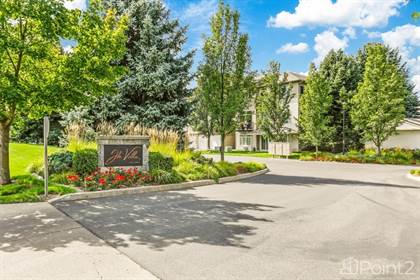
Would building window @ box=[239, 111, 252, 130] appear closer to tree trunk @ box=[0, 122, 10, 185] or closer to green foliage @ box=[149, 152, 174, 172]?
green foliage @ box=[149, 152, 174, 172]

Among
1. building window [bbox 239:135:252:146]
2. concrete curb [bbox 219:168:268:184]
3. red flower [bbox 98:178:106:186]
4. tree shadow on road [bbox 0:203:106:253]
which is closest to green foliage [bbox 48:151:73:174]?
red flower [bbox 98:178:106:186]

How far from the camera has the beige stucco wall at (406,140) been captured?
90.3 ft

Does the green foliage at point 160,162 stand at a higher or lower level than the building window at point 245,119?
lower

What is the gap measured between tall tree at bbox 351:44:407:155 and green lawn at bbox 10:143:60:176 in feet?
73.7

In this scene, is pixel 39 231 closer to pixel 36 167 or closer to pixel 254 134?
pixel 36 167

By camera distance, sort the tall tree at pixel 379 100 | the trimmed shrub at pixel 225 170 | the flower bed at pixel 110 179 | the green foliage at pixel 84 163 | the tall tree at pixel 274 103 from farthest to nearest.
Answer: the tall tree at pixel 274 103
the tall tree at pixel 379 100
the trimmed shrub at pixel 225 170
the green foliage at pixel 84 163
the flower bed at pixel 110 179

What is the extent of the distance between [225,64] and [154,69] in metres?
4.05

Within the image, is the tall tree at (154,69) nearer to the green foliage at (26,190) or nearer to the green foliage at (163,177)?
the green foliage at (163,177)

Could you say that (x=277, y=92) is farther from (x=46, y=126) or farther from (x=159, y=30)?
(x=46, y=126)

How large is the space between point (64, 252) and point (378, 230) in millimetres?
5683

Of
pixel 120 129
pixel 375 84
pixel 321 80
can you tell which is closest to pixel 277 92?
pixel 321 80

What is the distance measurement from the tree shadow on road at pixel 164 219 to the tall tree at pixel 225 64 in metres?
6.71

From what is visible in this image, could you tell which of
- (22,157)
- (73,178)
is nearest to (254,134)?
(22,157)

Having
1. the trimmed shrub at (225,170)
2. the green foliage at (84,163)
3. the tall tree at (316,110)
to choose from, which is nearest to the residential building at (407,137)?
the tall tree at (316,110)
